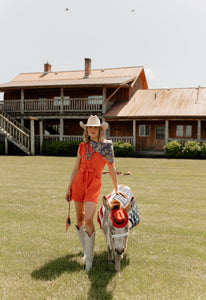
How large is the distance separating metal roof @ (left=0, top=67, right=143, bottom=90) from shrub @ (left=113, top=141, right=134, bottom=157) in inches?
251

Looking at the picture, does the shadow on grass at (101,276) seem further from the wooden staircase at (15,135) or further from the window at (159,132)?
the window at (159,132)

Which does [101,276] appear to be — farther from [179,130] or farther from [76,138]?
[179,130]

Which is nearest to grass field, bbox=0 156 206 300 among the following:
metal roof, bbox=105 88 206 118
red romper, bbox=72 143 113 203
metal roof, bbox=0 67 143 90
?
red romper, bbox=72 143 113 203

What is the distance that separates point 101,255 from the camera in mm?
4457

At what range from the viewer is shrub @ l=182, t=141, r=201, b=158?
71.0ft

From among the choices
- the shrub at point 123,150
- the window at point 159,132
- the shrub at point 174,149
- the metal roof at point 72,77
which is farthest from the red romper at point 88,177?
the window at point 159,132

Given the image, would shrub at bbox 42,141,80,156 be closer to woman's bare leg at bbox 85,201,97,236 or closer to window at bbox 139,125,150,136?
window at bbox 139,125,150,136

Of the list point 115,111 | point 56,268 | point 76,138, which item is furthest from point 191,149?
point 56,268

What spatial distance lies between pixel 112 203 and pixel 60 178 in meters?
8.51

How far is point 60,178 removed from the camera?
12.1 m

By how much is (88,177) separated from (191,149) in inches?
743

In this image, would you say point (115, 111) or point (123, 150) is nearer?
point (123, 150)

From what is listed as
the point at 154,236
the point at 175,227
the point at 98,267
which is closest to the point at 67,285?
the point at 98,267

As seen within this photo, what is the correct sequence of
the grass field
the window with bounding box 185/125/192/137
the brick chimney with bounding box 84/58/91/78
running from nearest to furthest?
the grass field
the window with bounding box 185/125/192/137
the brick chimney with bounding box 84/58/91/78
